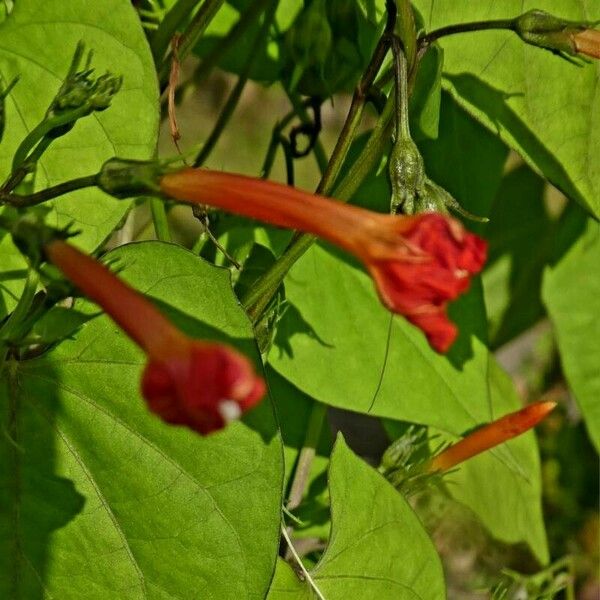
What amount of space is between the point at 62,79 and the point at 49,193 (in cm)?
16

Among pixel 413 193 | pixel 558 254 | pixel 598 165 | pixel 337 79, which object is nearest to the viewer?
pixel 413 193

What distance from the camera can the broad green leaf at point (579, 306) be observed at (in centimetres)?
119

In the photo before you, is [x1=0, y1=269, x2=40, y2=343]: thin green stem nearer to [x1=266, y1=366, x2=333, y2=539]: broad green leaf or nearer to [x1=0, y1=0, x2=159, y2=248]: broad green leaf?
[x1=0, y1=0, x2=159, y2=248]: broad green leaf

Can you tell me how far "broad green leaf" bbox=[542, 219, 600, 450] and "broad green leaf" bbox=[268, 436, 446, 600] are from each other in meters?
0.40

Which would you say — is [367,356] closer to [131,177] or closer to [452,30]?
[452,30]

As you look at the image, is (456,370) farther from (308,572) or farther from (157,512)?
(157,512)

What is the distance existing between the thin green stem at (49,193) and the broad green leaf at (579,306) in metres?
0.72

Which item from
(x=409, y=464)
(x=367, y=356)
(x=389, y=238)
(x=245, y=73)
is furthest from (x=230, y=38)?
(x=389, y=238)

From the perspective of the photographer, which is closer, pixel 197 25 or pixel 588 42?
pixel 588 42

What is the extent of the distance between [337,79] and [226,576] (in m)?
0.43

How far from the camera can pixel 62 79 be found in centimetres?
72

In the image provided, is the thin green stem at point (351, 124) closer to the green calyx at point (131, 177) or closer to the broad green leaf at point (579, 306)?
the green calyx at point (131, 177)

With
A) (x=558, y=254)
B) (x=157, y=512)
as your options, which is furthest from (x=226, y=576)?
(x=558, y=254)

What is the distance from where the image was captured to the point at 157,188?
0.54 meters
